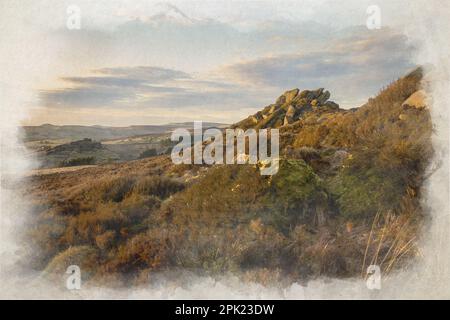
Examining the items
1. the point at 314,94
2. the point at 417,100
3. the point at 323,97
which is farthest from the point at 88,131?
the point at 417,100

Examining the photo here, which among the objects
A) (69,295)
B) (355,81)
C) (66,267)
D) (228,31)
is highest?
(228,31)

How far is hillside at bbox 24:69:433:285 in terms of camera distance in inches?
324

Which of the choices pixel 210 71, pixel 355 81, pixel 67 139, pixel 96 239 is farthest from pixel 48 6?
pixel 355 81

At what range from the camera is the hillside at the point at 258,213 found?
8227mm

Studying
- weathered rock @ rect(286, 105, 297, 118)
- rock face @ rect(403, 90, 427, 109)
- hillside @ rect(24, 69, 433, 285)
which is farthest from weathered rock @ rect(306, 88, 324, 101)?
rock face @ rect(403, 90, 427, 109)


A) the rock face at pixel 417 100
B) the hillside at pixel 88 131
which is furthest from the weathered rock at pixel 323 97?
the hillside at pixel 88 131

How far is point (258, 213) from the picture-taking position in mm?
8438

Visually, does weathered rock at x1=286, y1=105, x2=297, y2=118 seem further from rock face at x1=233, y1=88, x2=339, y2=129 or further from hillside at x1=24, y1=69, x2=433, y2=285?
hillside at x1=24, y1=69, x2=433, y2=285

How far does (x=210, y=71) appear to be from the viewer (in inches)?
372

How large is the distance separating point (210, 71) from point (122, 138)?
7.50ft

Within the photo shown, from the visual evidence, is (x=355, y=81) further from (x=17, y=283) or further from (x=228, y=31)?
(x=17, y=283)

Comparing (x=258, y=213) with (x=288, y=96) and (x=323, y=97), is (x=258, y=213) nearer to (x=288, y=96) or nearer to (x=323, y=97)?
(x=288, y=96)

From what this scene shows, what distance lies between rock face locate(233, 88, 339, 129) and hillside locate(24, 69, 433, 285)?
0.77 metres

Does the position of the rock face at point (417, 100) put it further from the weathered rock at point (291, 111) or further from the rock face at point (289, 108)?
the weathered rock at point (291, 111)
